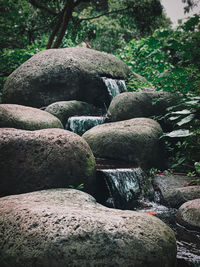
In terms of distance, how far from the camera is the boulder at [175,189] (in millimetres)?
4281

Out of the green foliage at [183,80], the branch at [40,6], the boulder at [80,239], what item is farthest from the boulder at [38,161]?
the branch at [40,6]

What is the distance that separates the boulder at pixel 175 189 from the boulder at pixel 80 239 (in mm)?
1926

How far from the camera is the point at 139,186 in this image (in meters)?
4.82

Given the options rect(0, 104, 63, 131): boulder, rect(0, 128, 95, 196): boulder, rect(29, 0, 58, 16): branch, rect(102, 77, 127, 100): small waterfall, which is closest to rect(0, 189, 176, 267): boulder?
rect(0, 128, 95, 196): boulder

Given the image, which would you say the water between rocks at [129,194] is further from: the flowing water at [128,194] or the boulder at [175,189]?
the boulder at [175,189]

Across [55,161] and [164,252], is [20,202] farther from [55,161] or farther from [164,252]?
[164,252]

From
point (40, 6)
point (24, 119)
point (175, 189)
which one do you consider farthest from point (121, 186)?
point (40, 6)

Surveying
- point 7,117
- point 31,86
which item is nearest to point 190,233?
point 7,117

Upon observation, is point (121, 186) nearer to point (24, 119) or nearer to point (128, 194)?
point (128, 194)

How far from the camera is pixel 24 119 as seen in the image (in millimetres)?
5379

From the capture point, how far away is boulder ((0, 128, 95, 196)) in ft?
11.5

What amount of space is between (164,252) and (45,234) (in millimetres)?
1111

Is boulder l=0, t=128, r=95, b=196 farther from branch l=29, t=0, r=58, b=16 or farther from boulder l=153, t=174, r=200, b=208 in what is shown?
branch l=29, t=0, r=58, b=16

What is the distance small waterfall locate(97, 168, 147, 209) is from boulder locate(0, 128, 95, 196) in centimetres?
63
